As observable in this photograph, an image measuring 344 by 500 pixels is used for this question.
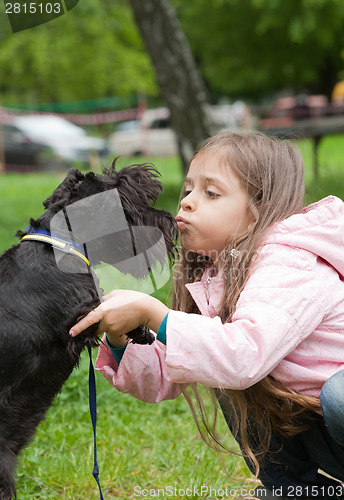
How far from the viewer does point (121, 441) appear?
322 cm

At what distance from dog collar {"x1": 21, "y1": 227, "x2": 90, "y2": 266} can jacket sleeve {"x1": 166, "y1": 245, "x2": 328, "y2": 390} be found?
0.39 m

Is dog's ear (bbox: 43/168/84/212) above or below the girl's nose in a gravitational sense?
Answer: above

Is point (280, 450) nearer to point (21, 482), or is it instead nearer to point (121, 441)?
point (121, 441)

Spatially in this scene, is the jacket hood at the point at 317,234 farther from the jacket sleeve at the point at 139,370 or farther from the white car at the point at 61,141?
the white car at the point at 61,141

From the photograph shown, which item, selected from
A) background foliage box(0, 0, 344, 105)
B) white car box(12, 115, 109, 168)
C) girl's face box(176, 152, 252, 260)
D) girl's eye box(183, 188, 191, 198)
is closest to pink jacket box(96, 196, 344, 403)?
girl's face box(176, 152, 252, 260)

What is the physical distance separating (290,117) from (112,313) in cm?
2570

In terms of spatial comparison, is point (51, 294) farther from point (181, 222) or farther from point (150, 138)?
point (150, 138)

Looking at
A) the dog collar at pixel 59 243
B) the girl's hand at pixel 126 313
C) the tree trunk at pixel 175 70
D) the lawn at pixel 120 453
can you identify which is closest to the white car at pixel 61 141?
the tree trunk at pixel 175 70

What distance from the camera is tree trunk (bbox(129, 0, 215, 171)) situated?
26.2ft

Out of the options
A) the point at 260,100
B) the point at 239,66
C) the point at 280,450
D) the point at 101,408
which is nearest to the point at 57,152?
the point at 239,66

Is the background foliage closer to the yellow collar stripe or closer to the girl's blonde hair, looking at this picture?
the girl's blonde hair

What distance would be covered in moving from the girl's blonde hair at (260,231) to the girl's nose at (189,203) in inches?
7.4

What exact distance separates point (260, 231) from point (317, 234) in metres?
0.21

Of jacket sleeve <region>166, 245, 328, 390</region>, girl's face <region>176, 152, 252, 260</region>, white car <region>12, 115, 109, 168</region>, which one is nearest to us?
jacket sleeve <region>166, 245, 328, 390</region>
